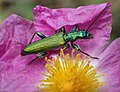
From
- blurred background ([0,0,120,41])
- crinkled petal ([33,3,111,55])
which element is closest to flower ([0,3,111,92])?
crinkled petal ([33,3,111,55])

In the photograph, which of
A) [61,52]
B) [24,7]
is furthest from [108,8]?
[24,7]

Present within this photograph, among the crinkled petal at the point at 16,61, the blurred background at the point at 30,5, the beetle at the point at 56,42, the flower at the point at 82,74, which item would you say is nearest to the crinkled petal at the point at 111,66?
the flower at the point at 82,74

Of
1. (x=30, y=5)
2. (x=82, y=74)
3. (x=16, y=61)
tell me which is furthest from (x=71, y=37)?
(x=30, y=5)

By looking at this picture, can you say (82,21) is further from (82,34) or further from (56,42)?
(56,42)

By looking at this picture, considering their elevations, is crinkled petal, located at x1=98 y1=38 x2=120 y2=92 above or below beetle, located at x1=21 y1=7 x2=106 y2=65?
below

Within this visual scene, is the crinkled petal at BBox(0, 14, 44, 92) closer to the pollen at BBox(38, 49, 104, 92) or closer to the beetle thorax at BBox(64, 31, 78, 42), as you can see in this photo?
the pollen at BBox(38, 49, 104, 92)
